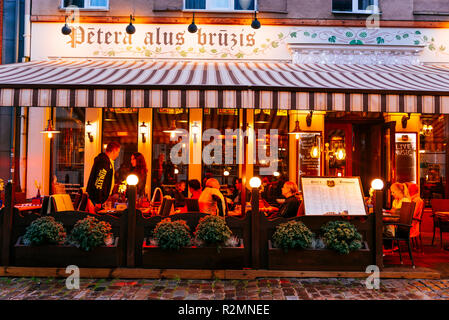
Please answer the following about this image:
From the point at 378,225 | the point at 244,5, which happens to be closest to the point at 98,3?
the point at 244,5

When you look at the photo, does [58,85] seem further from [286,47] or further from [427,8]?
[427,8]

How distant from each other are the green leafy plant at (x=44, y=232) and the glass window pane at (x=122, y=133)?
4.02 m

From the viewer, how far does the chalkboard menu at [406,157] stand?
368 inches

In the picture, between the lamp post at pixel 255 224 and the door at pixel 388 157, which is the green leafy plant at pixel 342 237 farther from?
the door at pixel 388 157

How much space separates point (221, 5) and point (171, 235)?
6436 millimetres

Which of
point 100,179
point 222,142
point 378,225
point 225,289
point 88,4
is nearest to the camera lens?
point 225,289

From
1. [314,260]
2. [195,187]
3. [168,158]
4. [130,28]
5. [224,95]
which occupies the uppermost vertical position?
[130,28]

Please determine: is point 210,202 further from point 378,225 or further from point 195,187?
point 378,225

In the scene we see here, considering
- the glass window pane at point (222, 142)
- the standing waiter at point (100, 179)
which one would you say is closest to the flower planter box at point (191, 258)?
the standing waiter at point (100, 179)

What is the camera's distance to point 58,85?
18.7 feet

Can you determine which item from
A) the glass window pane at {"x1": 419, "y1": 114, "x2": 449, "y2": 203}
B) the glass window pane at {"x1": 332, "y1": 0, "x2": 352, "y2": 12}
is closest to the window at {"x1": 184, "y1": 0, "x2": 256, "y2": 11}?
the glass window pane at {"x1": 332, "y1": 0, "x2": 352, "y2": 12}

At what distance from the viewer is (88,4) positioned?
9320 mm

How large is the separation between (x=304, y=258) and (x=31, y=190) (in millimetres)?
6953
